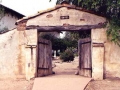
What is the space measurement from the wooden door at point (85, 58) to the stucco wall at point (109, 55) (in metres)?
Result: 0.70

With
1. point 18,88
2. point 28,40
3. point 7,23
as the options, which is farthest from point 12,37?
point 7,23

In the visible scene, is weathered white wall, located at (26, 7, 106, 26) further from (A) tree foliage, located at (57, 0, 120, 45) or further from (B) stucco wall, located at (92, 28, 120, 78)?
(B) stucco wall, located at (92, 28, 120, 78)

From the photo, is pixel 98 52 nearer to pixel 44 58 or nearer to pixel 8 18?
pixel 44 58

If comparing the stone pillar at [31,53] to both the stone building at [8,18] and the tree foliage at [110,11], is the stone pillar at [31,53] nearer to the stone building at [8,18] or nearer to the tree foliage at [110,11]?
the tree foliage at [110,11]

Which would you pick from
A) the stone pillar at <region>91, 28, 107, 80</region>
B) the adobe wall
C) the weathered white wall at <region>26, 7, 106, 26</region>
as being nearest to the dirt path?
the adobe wall

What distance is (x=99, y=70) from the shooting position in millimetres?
12172

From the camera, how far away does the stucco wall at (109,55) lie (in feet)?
40.3

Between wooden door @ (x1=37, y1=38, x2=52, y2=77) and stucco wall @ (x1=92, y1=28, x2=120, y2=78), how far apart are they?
273 centimetres

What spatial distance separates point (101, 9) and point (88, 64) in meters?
2.92

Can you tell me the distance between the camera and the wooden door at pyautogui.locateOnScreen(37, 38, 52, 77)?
1307 cm

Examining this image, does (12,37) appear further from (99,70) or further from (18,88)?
(99,70)

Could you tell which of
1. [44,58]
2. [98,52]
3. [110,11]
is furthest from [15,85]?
[110,11]

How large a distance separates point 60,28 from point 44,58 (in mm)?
1949

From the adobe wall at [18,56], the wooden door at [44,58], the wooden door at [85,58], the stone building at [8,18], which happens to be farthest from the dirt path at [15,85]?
the stone building at [8,18]
